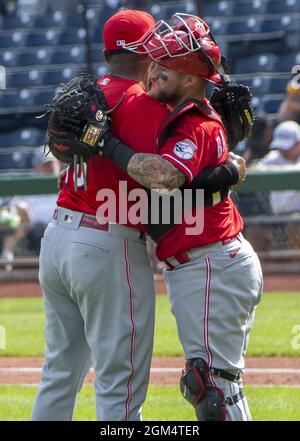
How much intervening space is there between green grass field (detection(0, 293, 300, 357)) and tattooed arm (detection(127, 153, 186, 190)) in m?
3.46

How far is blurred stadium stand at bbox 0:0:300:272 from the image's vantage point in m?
13.1

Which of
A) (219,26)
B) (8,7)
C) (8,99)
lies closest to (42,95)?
(8,99)

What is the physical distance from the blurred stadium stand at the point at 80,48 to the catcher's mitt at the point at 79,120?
8220mm

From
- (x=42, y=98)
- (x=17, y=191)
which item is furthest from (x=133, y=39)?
(x=42, y=98)

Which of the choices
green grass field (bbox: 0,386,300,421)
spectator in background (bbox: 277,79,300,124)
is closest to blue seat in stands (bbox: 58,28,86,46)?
spectator in background (bbox: 277,79,300,124)

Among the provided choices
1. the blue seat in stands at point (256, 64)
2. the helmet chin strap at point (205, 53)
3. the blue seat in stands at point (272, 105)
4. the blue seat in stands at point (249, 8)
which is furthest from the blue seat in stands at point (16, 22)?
the helmet chin strap at point (205, 53)

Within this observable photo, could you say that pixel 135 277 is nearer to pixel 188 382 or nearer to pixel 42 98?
pixel 188 382

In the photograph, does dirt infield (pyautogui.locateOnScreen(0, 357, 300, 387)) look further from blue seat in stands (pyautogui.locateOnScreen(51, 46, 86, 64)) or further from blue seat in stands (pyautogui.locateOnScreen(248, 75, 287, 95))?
blue seat in stands (pyautogui.locateOnScreen(51, 46, 86, 64))

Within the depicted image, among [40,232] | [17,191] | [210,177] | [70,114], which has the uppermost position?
[70,114]

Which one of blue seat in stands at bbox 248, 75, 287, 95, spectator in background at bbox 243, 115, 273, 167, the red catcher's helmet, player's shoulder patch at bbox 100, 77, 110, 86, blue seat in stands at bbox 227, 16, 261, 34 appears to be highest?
the red catcher's helmet

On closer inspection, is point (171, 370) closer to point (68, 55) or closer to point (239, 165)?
point (239, 165)

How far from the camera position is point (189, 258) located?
3943mm

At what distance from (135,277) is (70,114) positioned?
72 centimetres
